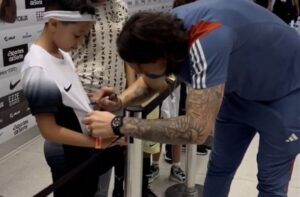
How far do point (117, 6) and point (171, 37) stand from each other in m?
0.74

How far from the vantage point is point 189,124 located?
124 cm

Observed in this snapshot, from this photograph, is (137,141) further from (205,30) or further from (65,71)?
(205,30)

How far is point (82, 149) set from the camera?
1521mm

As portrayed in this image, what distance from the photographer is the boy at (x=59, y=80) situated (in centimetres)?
129

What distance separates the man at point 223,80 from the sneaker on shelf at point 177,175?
0.83m

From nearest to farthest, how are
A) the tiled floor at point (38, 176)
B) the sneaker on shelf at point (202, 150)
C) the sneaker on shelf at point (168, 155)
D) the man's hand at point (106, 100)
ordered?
the man's hand at point (106, 100), the tiled floor at point (38, 176), the sneaker on shelf at point (168, 155), the sneaker on shelf at point (202, 150)

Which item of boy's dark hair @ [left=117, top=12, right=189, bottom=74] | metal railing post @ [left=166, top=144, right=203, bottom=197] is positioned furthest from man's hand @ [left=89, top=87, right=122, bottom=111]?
metal railing post @ [left=166, top=144, right=203, bottom=197]

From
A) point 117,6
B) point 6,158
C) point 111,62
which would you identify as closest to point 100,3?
point 117,6

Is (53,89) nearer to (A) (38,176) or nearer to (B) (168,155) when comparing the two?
(A) (38,176)

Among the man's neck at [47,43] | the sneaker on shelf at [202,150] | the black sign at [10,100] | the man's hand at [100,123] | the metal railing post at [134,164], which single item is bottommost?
the sneaker on shelf at [202,150]

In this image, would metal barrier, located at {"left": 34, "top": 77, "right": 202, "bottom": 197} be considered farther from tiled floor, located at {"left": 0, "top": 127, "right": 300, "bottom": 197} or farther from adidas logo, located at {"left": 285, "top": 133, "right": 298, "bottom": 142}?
tiled floor, located at {"left": 0, "top": 127, "right": 300, "bottom": 197}

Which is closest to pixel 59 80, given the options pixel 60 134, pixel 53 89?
pixel 53 89

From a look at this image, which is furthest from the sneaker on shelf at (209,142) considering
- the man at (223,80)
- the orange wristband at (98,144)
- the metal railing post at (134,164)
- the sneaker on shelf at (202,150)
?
the orange wristband at (98,144)

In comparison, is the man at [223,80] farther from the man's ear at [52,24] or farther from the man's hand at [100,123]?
the man's ear at [52,24]
